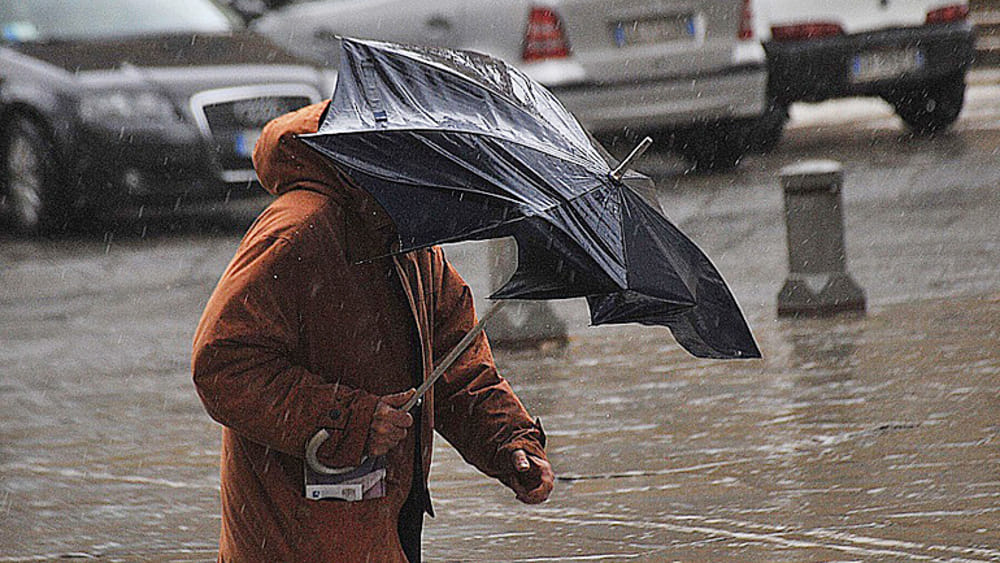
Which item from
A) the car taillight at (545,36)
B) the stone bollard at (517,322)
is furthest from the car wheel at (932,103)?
the stone bollard at (517,322)

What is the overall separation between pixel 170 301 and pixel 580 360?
111 inches

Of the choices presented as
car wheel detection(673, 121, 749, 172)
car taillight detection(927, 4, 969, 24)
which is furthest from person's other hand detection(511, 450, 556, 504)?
car taillight detection(927, 4, 969, 24)

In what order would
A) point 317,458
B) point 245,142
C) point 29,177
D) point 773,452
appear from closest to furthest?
point 317,458 < point 773,452 < point 245,142 < point 29,177

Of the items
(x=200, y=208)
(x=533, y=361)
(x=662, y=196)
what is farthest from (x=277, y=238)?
(x=200, y=208)

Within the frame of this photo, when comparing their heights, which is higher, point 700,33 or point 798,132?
point 700,33

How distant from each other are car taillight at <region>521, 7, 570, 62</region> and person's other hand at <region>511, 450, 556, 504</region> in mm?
8719

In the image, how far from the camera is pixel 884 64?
13.1 meters

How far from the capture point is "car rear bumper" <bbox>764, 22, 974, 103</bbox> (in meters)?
12.9

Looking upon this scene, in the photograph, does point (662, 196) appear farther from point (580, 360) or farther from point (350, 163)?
point (350, 163)

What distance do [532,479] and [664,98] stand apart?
880 cm

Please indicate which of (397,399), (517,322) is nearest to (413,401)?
(397,399)

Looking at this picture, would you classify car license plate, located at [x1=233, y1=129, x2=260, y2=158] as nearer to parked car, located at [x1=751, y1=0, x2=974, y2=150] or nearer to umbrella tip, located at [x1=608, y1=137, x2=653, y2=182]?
parked car, located at [x1=751, y1=0, x2=974, y2=150]

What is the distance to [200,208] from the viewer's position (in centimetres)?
1291

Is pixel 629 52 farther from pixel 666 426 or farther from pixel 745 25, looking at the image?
pixel 666 426
